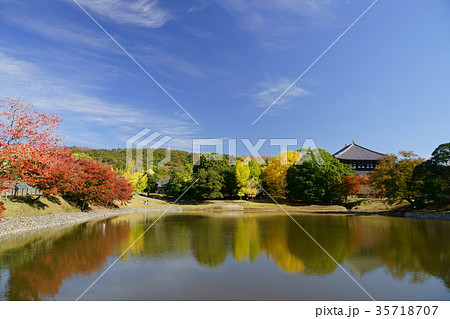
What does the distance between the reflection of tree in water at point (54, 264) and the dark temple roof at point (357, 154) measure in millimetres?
40476

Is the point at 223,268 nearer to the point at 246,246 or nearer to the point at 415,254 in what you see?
the point at 246,246

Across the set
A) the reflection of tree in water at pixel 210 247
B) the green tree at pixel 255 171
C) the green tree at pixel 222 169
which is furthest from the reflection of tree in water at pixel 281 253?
the green tree at pixel 255 171

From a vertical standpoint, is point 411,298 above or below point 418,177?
below

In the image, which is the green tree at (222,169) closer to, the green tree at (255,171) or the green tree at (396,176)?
the green tree at (255,171)

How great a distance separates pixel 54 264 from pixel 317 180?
3010 cm

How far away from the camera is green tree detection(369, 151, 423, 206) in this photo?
991 inches

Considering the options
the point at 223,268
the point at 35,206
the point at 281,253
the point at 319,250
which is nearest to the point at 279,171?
the point at 35,206

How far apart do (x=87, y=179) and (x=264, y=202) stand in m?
21.5

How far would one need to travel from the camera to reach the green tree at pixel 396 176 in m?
25.2

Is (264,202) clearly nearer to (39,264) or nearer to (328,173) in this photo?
(328,173)

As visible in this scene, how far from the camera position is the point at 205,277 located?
6594mm

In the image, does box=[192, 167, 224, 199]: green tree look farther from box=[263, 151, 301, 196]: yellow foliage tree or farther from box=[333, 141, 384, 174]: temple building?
box=[333, 141, 384, 174]: temple building

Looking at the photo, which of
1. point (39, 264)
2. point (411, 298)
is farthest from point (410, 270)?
point (39, 264)
